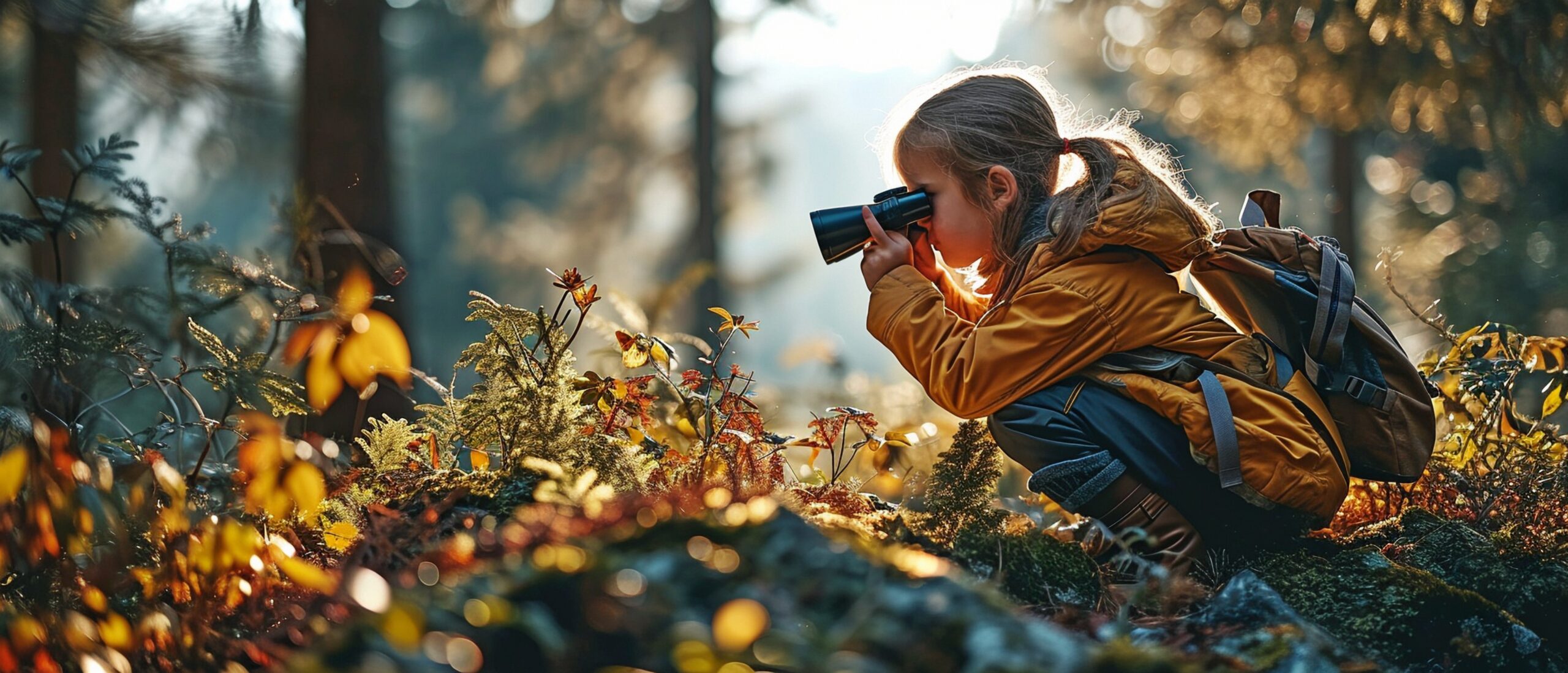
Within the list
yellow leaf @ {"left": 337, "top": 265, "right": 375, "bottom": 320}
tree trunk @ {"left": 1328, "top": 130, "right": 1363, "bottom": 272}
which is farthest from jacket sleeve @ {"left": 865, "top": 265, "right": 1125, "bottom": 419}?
tree trunk @ {"left": 1328, "top": 130, "right": 1363, "bottom": 272}

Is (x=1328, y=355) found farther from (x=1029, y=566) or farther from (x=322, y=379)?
(x=322, y=379)

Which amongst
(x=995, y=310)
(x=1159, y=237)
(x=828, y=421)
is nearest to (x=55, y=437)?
(x=828, y=421)

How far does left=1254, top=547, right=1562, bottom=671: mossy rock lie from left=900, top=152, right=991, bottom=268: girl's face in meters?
1.19

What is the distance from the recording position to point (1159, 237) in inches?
94.4

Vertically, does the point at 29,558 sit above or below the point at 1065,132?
below

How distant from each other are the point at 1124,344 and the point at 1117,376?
8 centimetres

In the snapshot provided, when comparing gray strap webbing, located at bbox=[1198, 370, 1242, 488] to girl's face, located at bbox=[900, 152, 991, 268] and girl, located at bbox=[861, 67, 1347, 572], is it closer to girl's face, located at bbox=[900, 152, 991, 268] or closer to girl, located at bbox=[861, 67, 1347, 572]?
girl, located at bbox=[861, 67, 1347, 572]

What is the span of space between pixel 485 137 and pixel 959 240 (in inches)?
1003

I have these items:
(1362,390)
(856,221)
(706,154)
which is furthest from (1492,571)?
(706,154)

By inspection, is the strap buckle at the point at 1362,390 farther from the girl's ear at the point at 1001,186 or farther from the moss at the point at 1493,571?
the girl's ear at the point at 1001,186

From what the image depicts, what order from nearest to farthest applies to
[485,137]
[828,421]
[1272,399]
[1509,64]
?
[1272,399] < [828,421] < [1509,64] < [485,137]

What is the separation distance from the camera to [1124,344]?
95.0 inches

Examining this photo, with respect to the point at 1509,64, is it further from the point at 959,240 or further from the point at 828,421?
the point at 828,421

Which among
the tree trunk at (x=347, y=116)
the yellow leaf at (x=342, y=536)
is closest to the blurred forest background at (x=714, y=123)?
the tree trunk at (x=347, y=116)
